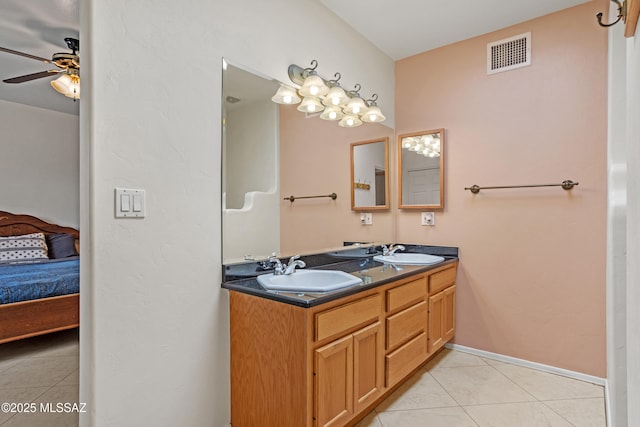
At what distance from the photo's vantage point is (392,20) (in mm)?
2516

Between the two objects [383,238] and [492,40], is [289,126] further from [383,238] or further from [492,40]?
[492,40]

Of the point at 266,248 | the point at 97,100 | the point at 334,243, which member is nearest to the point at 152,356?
the point at 266,248

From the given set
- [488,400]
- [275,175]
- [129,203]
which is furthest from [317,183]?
[488,400]

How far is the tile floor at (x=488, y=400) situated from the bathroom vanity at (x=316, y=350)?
206mm

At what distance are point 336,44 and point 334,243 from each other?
4.78 ft

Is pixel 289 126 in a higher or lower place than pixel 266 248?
higher

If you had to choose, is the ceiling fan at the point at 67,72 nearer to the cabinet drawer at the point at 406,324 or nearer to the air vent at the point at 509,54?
the cabinet drawer at the point at 406,324

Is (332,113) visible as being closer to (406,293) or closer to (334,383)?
(406,293)

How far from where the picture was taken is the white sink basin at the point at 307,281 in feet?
5.06

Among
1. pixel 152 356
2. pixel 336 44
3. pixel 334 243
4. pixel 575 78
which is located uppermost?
pixel 336 44

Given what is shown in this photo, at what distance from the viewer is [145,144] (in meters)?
1.42

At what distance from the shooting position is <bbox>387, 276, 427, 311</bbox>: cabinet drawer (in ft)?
6.25

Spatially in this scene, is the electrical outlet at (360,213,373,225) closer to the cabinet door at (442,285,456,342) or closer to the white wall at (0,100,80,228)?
the cabinet door at (442,285,456,342)

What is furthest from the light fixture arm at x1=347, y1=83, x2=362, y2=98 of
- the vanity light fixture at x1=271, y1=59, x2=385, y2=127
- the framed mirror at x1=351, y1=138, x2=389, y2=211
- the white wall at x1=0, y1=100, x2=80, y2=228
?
the white wall at x1=0, y1=100, x2=80, y2=228
